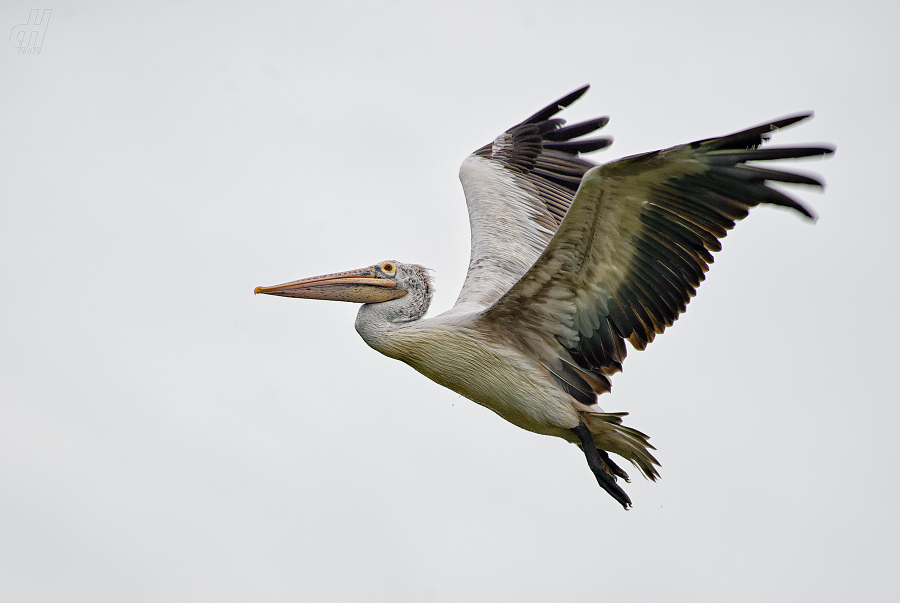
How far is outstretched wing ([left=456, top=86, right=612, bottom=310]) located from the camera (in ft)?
29.2

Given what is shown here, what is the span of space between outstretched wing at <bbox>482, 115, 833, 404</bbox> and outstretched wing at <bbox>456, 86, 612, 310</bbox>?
3.48 ft

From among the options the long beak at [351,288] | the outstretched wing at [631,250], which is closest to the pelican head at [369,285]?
the long beak at [351,288]

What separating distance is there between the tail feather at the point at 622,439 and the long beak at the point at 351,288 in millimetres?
1726

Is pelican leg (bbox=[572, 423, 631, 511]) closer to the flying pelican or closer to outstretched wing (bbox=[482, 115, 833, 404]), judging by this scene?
the flying pelican

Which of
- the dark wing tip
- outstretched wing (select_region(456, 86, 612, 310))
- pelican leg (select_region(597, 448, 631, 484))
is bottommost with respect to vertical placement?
pelican leg (select_region(597, 448, 631, 484))

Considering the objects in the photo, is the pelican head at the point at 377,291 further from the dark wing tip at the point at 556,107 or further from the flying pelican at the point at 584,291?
the dark wing tip at the point at 556,107

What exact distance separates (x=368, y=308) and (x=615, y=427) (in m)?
1.98

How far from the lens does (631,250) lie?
22.7 ft

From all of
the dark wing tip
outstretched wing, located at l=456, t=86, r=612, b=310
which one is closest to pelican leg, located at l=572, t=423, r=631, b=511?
outstretched wing, located at l=456, t=86, r=612, b=310

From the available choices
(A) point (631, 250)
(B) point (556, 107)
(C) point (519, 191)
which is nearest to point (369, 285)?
(A) point (631, 250)

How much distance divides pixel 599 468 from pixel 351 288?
2.24 m

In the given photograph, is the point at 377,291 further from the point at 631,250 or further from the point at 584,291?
the point at 631,250

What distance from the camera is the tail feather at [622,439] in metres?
7.51

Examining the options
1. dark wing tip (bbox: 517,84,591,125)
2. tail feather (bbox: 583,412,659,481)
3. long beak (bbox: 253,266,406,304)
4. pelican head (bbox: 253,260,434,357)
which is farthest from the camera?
dark wing tip (bbox: 517,84,591,125)
